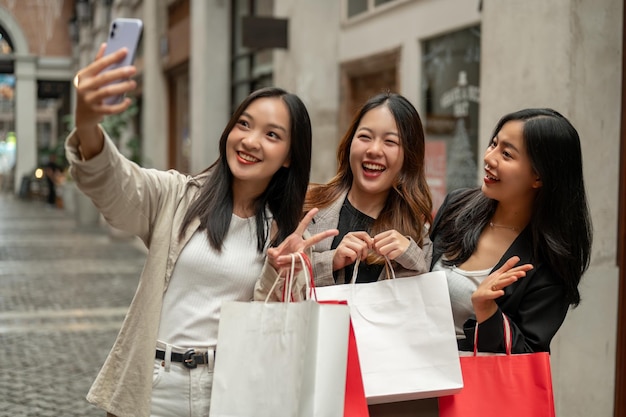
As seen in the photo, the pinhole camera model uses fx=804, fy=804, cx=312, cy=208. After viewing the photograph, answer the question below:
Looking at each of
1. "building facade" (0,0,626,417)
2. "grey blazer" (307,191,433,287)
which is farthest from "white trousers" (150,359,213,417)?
"building facade" (0,0,626,417)

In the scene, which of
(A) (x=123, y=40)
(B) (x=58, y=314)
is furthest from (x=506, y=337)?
(B) (x=58, y=314)

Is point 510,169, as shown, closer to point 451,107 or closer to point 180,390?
point 180,390

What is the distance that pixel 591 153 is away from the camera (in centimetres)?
454

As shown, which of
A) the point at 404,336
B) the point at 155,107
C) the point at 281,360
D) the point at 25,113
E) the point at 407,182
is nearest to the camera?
the point at 281,360

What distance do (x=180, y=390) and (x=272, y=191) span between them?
0.68 metres

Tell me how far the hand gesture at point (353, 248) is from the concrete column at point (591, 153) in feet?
8.22

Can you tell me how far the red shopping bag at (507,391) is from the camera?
231 centimetres

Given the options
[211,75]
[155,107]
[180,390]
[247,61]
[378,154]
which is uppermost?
[247,61]

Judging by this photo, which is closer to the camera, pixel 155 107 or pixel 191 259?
pixel 191 259

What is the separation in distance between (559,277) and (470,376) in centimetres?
44

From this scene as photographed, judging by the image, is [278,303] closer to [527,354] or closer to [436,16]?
[527,354]

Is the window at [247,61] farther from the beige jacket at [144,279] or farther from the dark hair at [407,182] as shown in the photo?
the beige jacket at [144,279]

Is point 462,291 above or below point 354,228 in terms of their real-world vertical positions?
below

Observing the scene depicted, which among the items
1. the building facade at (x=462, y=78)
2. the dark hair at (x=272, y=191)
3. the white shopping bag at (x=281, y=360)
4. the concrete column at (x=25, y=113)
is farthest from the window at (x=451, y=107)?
the concrete column at (x=25, y=113)
